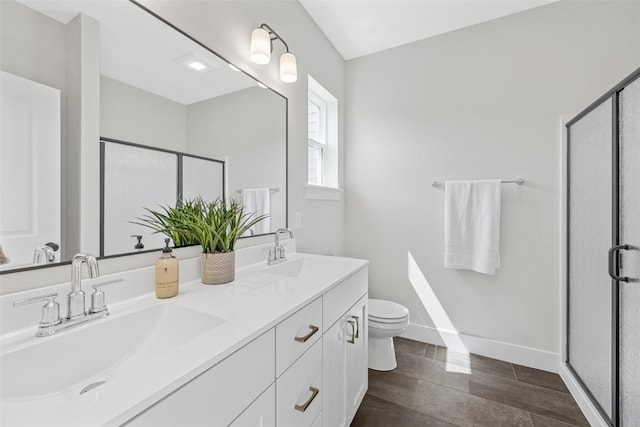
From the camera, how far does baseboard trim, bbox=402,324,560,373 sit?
6.35 ft

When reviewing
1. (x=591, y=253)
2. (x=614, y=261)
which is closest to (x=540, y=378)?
(x=591, y=253)

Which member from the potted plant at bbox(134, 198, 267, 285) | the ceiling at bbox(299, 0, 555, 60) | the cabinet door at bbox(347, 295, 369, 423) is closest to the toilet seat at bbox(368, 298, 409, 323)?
the cabinet door at bbox(347, 295, 369, 423)

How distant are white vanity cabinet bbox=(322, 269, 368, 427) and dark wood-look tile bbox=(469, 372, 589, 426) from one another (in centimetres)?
78

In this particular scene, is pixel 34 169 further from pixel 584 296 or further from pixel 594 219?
pixel 584 296

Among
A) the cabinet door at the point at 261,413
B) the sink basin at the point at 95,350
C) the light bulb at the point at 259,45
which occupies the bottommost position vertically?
the cabinet door at the point at 261,413

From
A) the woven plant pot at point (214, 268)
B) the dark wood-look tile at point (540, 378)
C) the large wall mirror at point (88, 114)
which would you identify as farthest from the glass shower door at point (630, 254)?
the large wall mirror at point (88, 114)

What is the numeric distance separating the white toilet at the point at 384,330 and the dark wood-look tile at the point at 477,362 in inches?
16.7

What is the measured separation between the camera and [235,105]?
1.39 meters

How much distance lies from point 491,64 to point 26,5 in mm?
2525

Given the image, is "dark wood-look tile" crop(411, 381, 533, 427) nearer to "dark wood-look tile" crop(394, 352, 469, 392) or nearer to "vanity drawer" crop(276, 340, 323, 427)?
"dark wood-look tile" crop(394, 352, 469, 392)

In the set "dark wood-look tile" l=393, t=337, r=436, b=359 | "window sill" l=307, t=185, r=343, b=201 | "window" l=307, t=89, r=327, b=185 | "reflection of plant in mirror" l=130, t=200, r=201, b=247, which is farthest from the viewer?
"window" l=307, t=89, r=327, b=185

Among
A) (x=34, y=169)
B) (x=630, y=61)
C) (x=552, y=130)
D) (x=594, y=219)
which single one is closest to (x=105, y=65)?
(x=34, y=169)

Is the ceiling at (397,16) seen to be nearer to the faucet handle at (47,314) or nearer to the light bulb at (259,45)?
the light bulb at (259,45)

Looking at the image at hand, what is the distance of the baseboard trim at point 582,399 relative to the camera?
140 centimetres
